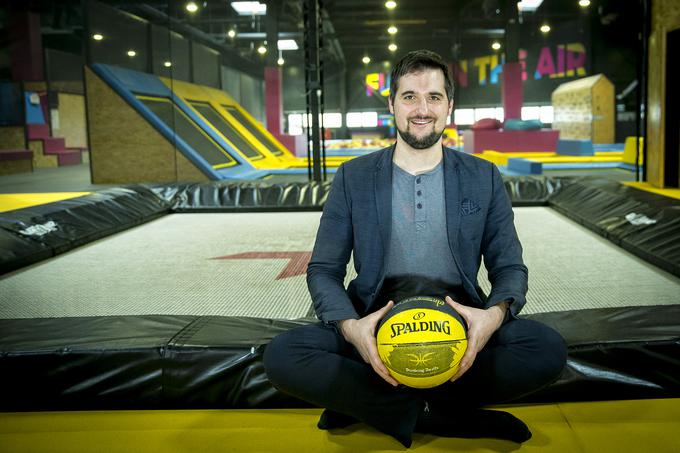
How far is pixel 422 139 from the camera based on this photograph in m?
1.54

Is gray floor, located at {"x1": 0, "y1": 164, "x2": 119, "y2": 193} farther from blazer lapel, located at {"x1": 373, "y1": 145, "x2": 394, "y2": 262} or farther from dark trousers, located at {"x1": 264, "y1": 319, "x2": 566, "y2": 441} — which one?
dark trousers, located at {"x1": 264, "y1": 319, "x2": 566, "y2": 441}

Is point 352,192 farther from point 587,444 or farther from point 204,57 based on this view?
point 204,57

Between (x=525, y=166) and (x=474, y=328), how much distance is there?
711cm

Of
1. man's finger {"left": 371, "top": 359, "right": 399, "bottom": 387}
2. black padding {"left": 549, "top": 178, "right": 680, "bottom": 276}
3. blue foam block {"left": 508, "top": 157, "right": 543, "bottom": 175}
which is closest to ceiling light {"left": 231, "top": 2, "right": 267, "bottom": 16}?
blue foam block {"left": 508, "top": 157, "right": 543, "bottom": 175}

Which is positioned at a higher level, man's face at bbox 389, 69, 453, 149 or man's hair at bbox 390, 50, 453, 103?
man's hair at bbox 390, 50, 453, 103

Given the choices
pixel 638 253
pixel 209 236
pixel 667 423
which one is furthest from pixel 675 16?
pixel 667 423

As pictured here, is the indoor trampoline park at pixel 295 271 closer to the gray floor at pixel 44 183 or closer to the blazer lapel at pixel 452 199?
the blazer lapel at pixel 452 199

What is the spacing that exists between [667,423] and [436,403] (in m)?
0.54

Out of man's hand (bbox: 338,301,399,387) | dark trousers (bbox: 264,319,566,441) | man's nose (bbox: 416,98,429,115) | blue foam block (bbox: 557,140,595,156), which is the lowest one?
dark trousers (bbox: 264,319,566,441)

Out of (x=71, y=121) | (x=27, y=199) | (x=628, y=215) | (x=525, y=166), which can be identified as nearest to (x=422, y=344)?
(x=628, y=215)

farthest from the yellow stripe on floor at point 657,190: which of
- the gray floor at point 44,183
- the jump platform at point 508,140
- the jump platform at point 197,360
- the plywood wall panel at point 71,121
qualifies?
the plywood wall panel at point 71,121

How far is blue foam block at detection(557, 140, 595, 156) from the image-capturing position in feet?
33.7

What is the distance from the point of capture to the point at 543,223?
4242 mm

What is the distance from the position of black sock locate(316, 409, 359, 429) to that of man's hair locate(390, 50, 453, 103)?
779mm
